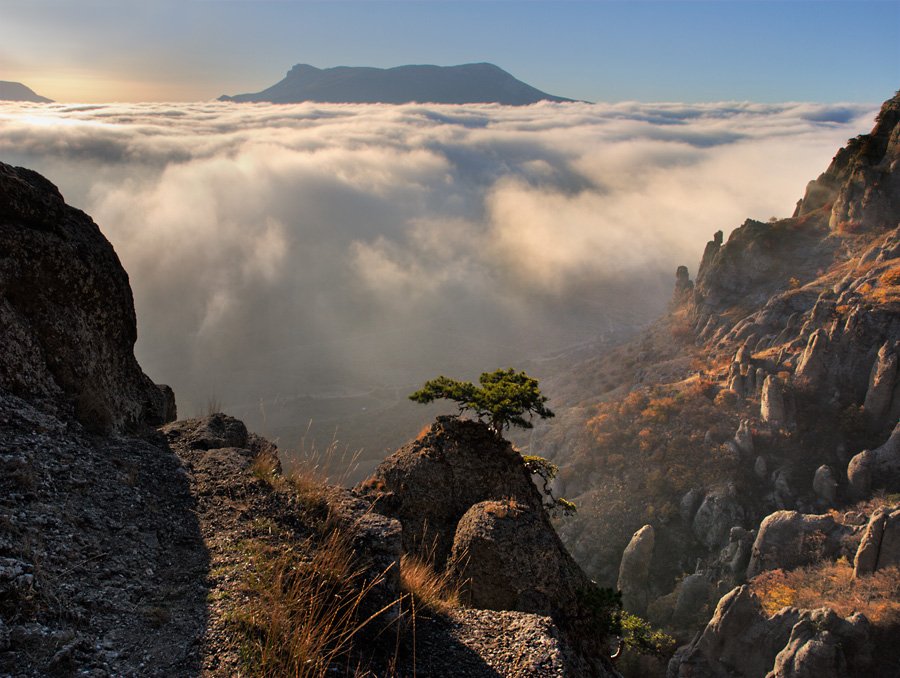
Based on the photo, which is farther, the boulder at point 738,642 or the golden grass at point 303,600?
the boulder at point 738,642

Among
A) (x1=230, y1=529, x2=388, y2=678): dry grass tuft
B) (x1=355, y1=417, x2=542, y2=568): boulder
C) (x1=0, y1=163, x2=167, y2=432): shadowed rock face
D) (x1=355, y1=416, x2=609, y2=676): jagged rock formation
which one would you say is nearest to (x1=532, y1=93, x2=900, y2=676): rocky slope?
(x1=355, y1=417, x2=542, y2=568): boulder

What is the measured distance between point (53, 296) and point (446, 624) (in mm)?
9077

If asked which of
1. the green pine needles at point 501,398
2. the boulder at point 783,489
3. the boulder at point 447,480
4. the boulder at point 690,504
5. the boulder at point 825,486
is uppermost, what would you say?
the green pine needles at point 501,398

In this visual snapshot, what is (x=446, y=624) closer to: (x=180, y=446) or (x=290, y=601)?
(x=290, y=601)

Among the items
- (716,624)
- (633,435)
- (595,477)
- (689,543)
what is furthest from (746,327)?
(716,624)

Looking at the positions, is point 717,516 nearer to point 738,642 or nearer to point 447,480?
point 738,642

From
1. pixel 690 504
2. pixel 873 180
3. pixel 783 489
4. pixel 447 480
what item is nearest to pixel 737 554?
pixel 690 504

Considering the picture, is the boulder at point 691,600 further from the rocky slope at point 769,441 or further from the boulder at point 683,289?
the boulder at point 683,289

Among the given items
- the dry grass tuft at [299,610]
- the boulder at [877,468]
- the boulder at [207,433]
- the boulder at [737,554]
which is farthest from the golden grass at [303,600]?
the boulder at [877,468]

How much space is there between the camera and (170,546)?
23.1 feet

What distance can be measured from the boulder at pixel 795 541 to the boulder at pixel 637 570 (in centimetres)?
883

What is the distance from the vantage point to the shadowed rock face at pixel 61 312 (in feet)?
29.8

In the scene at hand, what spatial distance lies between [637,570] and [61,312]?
173 ft

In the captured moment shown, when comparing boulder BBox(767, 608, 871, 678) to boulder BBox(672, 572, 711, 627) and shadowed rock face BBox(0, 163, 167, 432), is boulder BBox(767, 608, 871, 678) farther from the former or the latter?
shadowed rock face BBox(0, 163, 167, 432)
